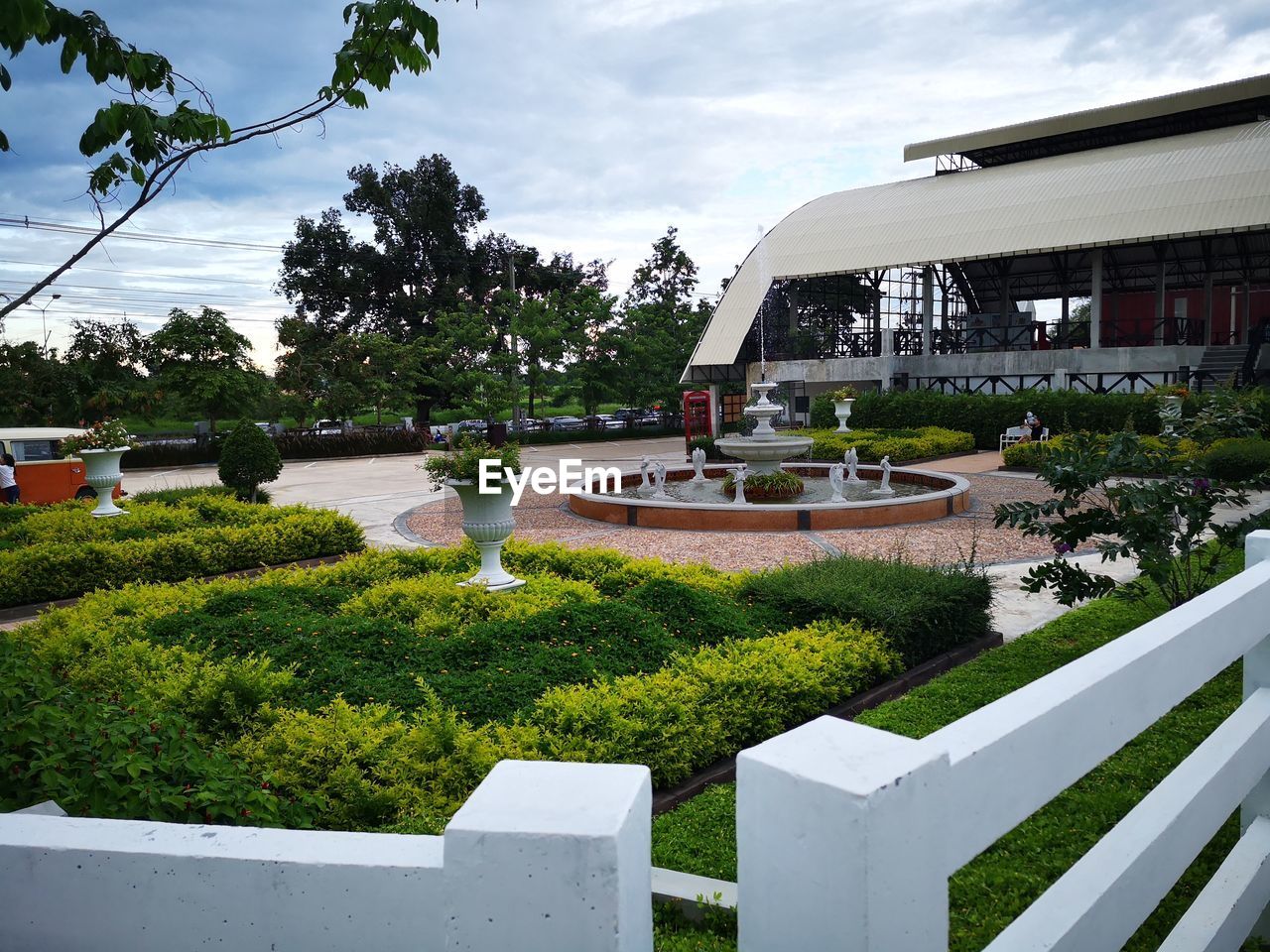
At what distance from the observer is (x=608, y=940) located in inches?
43.3

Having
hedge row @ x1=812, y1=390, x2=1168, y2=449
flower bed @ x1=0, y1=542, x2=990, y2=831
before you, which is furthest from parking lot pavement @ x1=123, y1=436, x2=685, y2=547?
hedge row @ x1=812, y1=390, x2=1168, y2=449

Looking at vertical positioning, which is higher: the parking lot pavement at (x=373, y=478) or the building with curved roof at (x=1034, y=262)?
the building with curved roof at (x=1034, y=262)

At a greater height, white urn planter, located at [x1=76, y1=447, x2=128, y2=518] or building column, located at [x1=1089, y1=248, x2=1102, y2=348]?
building column, located at [x1=1089, y1=248, x2=1102, y2=348]

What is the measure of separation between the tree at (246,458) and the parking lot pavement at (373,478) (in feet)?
5.13

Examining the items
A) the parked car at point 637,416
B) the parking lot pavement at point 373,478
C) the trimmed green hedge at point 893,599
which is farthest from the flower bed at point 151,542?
the parked car at point 637,416

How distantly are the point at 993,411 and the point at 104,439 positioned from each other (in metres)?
24.3

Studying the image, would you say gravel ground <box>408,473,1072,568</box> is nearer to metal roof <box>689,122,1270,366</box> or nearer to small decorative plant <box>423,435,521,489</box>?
small decorative plant <box>423,435,521,489</box>

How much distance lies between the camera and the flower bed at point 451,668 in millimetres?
4273

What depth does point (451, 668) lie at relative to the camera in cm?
595

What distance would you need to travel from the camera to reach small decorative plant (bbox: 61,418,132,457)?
13.8 meters

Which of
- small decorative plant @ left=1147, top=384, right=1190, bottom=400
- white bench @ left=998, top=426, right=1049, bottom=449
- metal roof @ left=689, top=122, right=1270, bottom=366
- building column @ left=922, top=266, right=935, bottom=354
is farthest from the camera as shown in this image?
building column @ left=922, top=266, right=935, bottom=354

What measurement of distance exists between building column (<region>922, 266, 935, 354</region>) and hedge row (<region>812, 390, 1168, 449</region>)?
496 cm

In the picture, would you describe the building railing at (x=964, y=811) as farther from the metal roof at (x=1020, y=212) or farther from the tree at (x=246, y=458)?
the metal roof at (x=1020, y=212)

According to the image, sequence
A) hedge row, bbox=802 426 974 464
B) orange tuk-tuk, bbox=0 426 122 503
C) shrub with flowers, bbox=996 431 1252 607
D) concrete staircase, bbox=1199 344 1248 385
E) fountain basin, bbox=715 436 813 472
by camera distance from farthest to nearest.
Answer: concrete staircase, bbox=1199 344 1248 385, hedge row, bbox=802 426 974 464, orange tuk-tuk, bbox=0 426 122 503, fountain basin, bbox=715 436 813 472, shrub with flowers, bbox=996 431 1252 607
